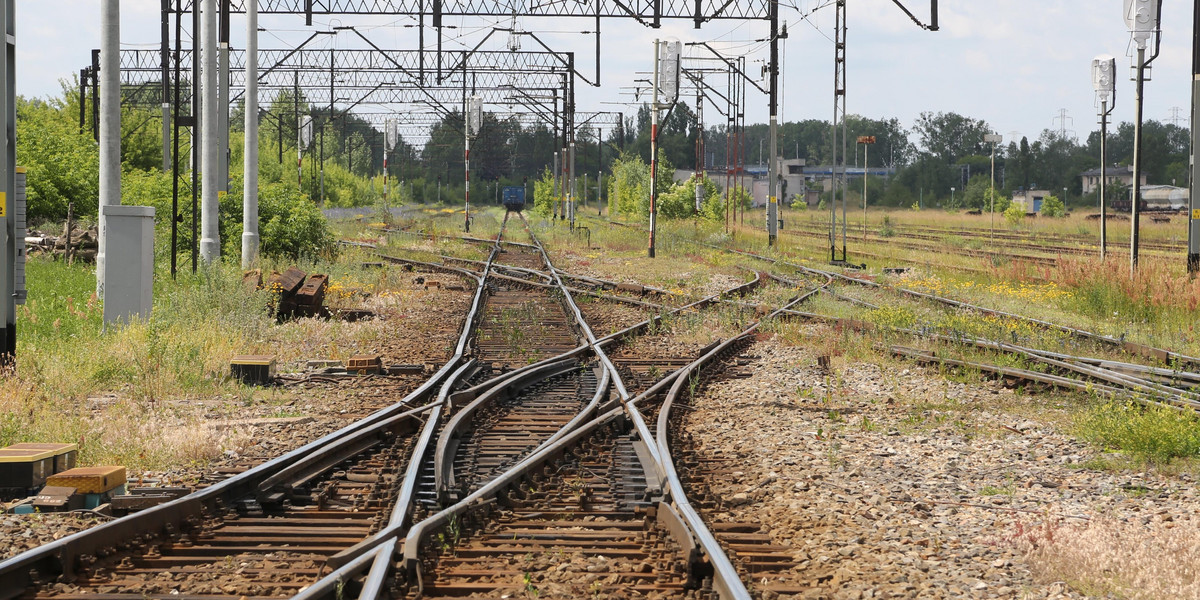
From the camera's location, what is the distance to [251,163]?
21.5 metres

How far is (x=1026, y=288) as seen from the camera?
21984 millimetres

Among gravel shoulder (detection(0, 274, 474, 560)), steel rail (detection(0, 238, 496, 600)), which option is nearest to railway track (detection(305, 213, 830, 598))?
steel rail (detection(0, 238, 496, 600))

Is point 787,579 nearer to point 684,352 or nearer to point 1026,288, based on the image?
point 684,352

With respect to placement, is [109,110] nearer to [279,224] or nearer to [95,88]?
[279,224]

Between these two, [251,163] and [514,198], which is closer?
[251,163]

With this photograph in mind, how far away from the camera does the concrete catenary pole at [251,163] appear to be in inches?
842

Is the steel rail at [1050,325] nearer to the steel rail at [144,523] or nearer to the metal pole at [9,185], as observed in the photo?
the steel rail at [144,523]

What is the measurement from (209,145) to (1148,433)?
15.4 m

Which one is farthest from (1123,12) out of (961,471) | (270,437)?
(270,437)

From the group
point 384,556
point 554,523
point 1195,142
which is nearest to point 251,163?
point 554,523

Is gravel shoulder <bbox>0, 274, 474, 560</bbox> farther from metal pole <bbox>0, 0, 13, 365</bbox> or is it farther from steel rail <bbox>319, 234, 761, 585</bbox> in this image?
steel rail <bbox>319, 234, 761, 585</bbox>

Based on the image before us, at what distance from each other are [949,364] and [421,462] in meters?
6.72

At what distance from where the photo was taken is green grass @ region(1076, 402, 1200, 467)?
7.97 m

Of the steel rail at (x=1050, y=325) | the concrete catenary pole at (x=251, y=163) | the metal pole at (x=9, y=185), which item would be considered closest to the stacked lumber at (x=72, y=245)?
the concrete catenary pole at (x=251, y=163)
